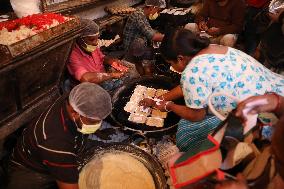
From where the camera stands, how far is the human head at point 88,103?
273cm

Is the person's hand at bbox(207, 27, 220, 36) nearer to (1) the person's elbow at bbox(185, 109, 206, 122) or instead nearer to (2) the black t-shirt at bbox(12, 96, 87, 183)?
(1) the person's elbow at bbox(185, 109, 206, 122)

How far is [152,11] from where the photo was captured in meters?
6.66

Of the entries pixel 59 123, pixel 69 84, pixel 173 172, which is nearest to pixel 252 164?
pixel 173 172

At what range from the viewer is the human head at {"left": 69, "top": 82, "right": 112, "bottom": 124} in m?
2.73

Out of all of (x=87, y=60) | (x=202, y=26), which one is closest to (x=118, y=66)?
(x=87, y=60)

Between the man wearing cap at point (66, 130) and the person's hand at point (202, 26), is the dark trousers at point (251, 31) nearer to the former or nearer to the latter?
the person's hand at point (202, 26)

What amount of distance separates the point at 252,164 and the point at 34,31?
3.30 metres

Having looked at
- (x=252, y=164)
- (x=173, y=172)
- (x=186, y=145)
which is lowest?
(x=186, y=145)

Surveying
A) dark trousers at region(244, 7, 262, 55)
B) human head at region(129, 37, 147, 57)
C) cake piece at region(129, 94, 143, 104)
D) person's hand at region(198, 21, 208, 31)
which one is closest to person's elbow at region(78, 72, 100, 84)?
cake piece at region(129, 94, 143, 104)

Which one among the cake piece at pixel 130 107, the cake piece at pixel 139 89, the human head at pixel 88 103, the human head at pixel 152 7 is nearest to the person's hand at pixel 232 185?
the human head at pixel 88 103

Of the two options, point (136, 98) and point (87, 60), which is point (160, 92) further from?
point (87, 60)

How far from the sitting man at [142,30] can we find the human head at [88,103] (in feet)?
12.0

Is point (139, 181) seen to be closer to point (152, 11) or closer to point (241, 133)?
point (241, 133)

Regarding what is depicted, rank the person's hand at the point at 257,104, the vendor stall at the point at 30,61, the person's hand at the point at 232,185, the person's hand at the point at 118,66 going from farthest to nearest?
the person's hand at the point at 118,66
the vendor stall at the point at 30,61
the person's hand at the point at 257,104
the person's hand at the point at 232,185
